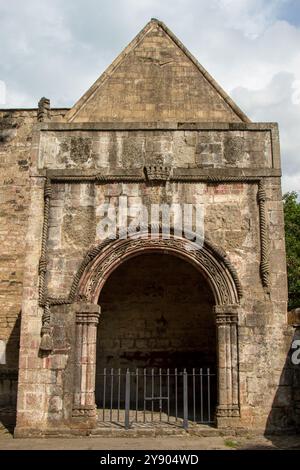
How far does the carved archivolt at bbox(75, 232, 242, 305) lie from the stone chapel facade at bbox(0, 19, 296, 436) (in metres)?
0.02

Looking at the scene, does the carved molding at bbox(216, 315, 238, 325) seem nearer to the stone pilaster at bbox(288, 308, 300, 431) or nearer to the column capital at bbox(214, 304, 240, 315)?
the column capital at bbox(214, 304, 240, 315)

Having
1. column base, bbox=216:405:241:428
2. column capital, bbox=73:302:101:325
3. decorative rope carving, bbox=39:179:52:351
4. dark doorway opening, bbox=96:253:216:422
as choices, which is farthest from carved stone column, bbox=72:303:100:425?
dark doorway opening, bbox=96:253:216:422

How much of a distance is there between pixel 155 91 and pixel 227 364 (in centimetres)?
602

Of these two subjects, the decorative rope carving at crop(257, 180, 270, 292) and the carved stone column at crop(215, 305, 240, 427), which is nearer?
the carved stone column at crop(215, 305, 240, 427)

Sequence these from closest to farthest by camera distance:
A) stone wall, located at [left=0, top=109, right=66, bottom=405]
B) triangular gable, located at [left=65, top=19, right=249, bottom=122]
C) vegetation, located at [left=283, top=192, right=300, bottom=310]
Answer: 1. triangular gable, located at [left=65, top=19, right=249, bottom=122]
2. stone wall, located at [left=0, top=109, right=66, bottom=405]
3. vegetation, located at [left=283, top=192, right=300, bottom=310]

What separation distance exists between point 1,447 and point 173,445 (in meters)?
2.74

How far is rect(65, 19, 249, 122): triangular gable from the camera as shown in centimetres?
1091

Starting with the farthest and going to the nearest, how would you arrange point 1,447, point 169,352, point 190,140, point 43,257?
point 169,352 → point 190,140 → point 43,257 → point 1,447

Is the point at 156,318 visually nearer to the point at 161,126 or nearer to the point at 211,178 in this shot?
the point at 211,178

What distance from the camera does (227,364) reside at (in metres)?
9.21

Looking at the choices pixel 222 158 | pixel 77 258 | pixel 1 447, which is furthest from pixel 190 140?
pixel 1 447

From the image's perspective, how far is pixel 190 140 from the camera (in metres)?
10.3

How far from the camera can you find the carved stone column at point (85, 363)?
902 centimetres
